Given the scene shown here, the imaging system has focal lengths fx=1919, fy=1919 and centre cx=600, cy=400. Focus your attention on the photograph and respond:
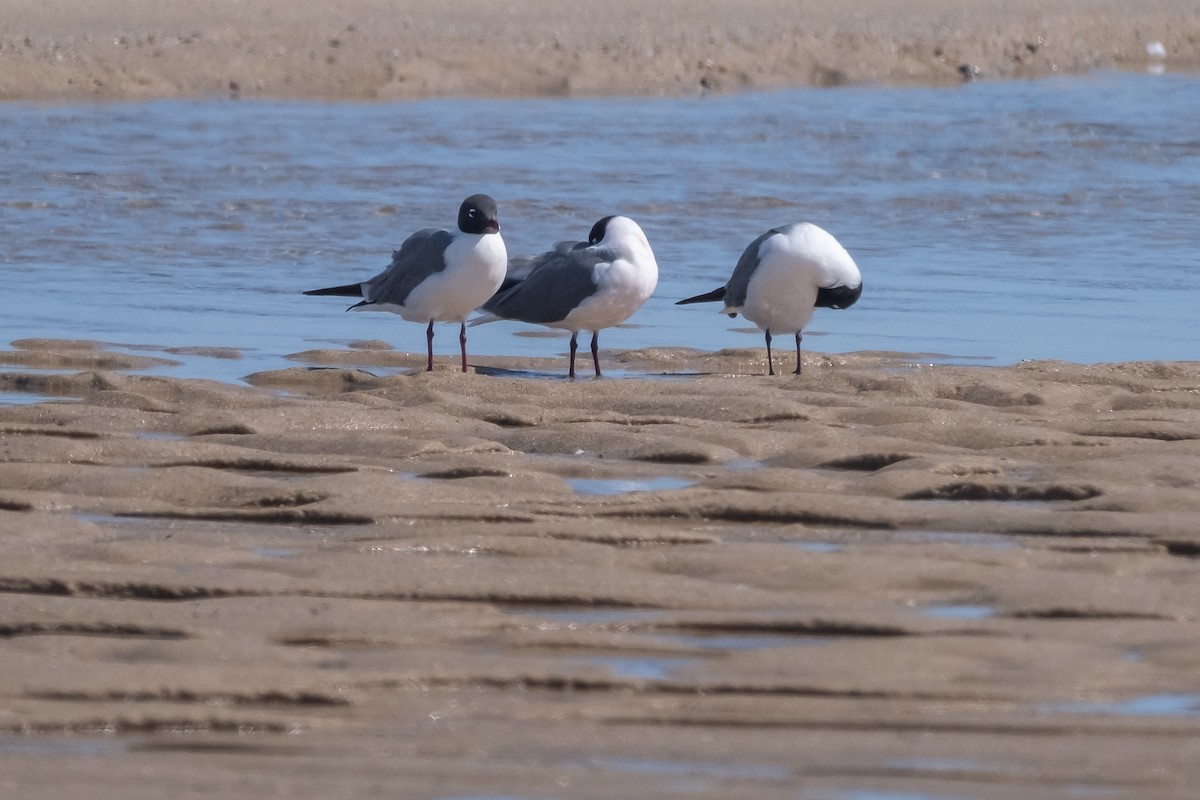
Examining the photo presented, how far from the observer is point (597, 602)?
4199 mm

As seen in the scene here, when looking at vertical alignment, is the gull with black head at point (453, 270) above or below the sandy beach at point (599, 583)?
above

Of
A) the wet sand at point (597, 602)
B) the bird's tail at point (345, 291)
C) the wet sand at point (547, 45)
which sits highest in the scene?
the wet sand at point (547, 45)

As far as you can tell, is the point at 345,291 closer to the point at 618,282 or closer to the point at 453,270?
the point at 453,270

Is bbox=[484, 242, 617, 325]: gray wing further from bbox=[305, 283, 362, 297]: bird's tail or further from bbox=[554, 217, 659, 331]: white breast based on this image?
bbox=[305, 283, 362, 297]: bird's tail

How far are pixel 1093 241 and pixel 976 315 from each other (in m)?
3.29

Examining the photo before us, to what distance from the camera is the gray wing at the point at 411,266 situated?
29.0 ft

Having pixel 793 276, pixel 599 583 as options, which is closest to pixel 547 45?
pixel 793 276

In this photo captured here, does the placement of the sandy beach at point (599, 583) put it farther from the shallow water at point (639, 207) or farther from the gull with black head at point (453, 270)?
the shallow water at point (639, 207)

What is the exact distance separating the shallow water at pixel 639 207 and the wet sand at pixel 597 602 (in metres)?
2.48

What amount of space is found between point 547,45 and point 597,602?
2432 cm

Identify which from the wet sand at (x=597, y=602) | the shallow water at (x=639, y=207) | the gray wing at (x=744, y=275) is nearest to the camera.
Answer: the wet sand at (x=597, y=602)

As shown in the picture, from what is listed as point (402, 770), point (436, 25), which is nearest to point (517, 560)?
point (402, 770)

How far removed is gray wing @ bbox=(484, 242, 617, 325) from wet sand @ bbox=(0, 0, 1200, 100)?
51.6 feet

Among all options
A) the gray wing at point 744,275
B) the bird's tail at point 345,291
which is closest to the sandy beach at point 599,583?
the gray wing at point 744,275
